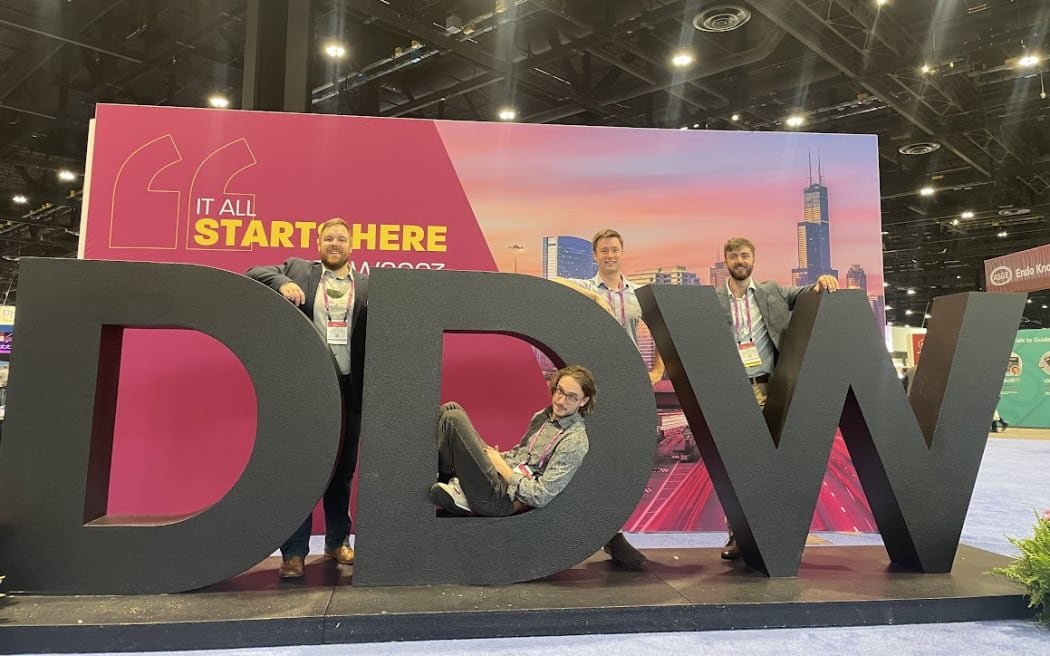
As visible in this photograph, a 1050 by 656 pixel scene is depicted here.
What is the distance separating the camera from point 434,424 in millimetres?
2596

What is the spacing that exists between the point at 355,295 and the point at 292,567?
111 centimetres

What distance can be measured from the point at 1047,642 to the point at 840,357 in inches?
46.8

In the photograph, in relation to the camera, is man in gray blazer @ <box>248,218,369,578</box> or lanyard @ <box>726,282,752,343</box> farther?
lanyard @ <box>726,282,752,343</box>

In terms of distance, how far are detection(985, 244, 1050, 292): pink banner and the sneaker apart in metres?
11.8

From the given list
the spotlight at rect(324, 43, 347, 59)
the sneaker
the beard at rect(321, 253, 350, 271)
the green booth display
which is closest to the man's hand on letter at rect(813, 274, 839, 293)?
the sneaker

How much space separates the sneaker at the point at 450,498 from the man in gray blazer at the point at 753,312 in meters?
1.35

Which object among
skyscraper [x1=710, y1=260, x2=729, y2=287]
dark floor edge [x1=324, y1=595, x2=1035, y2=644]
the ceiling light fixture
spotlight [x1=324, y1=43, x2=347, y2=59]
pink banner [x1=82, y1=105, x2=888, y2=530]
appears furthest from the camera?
spotlight [x1=324, y1=43, x2=347, y2=59]

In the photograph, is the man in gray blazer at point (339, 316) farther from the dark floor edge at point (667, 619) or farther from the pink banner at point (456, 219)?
the pink banner at point (456, 219)

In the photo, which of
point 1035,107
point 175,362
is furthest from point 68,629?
point 1035,107

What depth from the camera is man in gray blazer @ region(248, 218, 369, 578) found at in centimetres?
282

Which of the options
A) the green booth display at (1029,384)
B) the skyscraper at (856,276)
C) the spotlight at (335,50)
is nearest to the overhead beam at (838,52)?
the skyscraper at (856,276)

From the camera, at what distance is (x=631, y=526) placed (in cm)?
410

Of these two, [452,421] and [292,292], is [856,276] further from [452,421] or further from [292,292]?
[292,292]

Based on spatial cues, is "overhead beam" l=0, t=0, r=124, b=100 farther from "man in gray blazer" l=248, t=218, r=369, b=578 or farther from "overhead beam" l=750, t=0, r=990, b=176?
"overhead beam" l=750, t=0, r=990, b=176
